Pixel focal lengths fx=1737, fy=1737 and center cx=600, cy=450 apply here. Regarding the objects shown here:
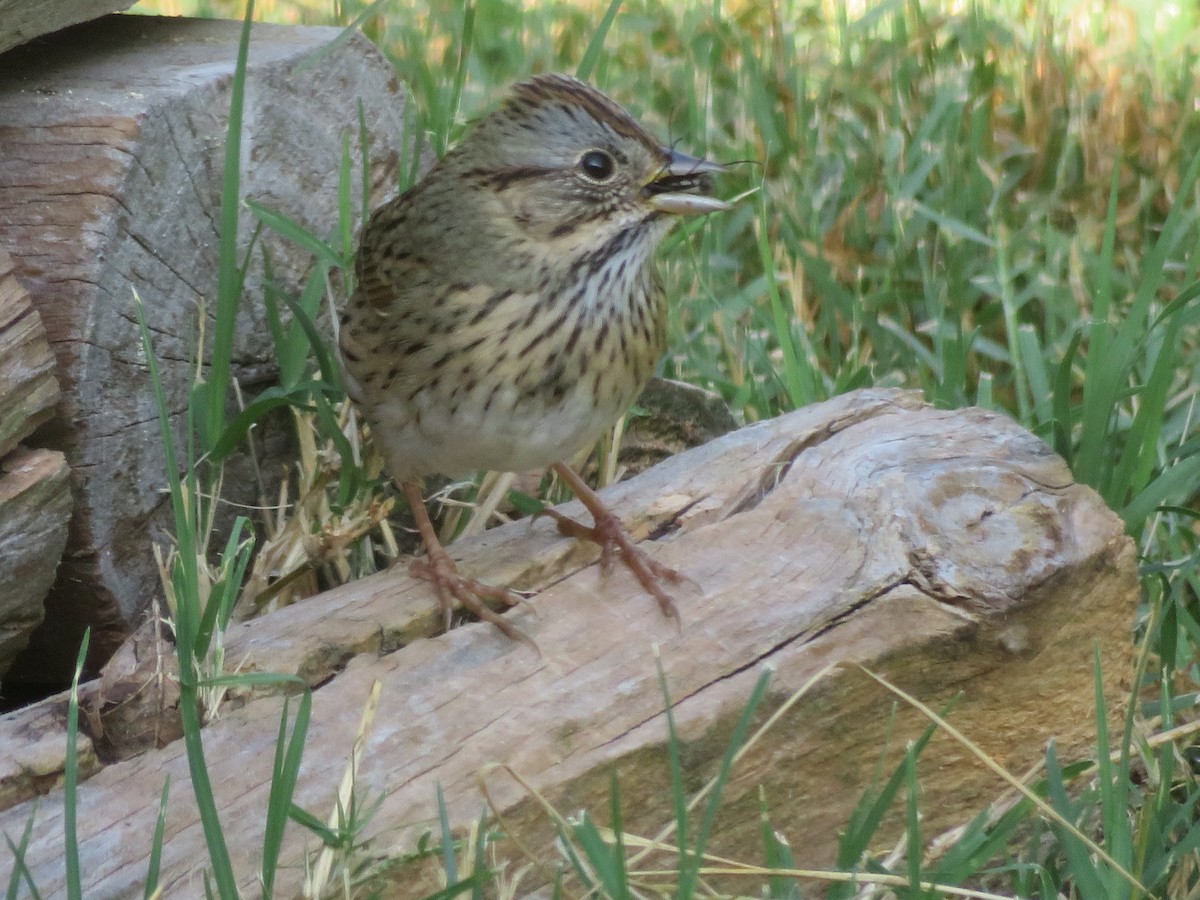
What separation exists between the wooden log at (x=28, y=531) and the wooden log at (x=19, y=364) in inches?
2.2

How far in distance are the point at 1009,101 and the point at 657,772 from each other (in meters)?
3.66

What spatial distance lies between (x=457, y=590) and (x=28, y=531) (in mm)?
782

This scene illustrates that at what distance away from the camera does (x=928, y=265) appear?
4.88 m

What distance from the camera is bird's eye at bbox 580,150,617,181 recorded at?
130 inches

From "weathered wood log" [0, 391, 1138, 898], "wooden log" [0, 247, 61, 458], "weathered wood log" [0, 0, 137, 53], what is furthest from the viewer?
"weathered wood log" [0, 0, 137, 53]

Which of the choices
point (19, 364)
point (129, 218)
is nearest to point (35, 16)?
point (129, 218)

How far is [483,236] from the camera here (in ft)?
11.1

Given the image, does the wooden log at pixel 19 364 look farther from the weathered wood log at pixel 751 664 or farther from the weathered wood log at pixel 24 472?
the weathered wood log at pixel 751 664

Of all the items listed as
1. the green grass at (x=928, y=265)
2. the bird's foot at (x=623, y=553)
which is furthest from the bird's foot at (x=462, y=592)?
the green grass at (x=928, y=265)

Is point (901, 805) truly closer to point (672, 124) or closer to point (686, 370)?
point (686, 370)

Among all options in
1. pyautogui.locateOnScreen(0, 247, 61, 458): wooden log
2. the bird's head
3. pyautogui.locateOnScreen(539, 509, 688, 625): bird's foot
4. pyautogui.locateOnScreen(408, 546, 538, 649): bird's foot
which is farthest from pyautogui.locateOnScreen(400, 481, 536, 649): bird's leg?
pyautogui.locateOnScreen(0, 247, 61, 458): wooden log

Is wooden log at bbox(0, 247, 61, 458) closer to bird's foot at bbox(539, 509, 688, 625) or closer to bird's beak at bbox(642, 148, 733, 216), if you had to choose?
bird's foot at bbox(539, 509, 688, 625)

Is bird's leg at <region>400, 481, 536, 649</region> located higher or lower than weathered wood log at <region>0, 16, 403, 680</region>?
lower

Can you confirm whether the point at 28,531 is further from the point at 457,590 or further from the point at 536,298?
the point at 536,298
